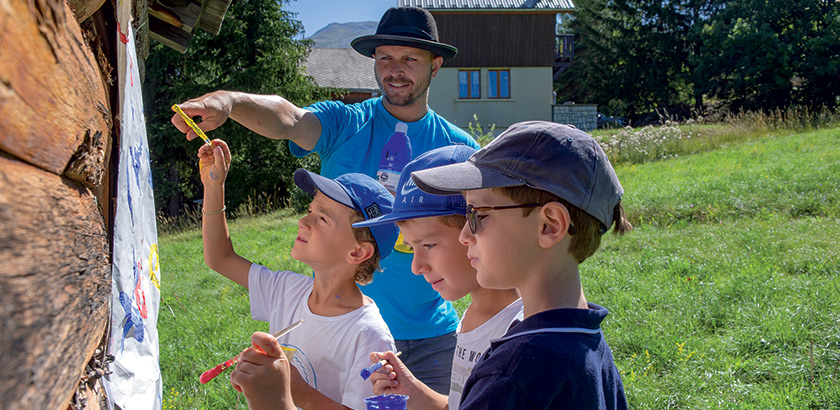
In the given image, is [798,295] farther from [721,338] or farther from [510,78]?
[510,78]

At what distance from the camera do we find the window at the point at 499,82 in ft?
83.8

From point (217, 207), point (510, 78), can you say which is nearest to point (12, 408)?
point (217, 207)

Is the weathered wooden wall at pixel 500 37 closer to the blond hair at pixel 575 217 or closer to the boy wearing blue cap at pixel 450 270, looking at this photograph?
the boy wearing blue cap at pixel 450 270

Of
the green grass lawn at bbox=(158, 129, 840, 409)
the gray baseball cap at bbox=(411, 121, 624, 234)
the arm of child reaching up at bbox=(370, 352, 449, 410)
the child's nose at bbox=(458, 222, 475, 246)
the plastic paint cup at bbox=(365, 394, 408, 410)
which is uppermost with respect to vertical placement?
the gray baseball cap at bbox=(411, 121, 624, 234)

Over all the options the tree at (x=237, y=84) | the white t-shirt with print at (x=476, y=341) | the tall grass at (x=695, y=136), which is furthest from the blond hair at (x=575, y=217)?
the tree at (x=237, y=84)

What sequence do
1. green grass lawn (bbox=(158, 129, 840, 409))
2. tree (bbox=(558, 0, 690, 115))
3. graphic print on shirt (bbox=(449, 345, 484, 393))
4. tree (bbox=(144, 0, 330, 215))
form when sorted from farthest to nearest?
tree (bbox=(558, 0, 690, 115)) < tree (bbox=(144, 0, 330, 215)) < green grass lawn (bbox=(158, 129, 840, 409)) < graphic print on shirt (bbox=(449, 345, 484, 393))

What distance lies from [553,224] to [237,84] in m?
14.9

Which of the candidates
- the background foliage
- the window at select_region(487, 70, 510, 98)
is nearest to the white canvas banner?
the window at select_region(487, 70, 510, 98)

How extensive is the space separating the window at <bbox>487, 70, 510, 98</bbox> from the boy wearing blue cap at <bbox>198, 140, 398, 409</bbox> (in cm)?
2368

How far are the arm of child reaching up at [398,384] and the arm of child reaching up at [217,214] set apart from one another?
87 centimetres

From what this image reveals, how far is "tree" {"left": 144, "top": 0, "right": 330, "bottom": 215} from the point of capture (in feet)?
50.3

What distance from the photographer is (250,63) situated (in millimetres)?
15781

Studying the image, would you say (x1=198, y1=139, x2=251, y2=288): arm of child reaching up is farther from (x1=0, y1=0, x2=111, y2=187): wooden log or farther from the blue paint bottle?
(x1=0, y1=0, x2=111, y2=187): wooden log

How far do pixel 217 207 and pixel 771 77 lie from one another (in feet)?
94.6
